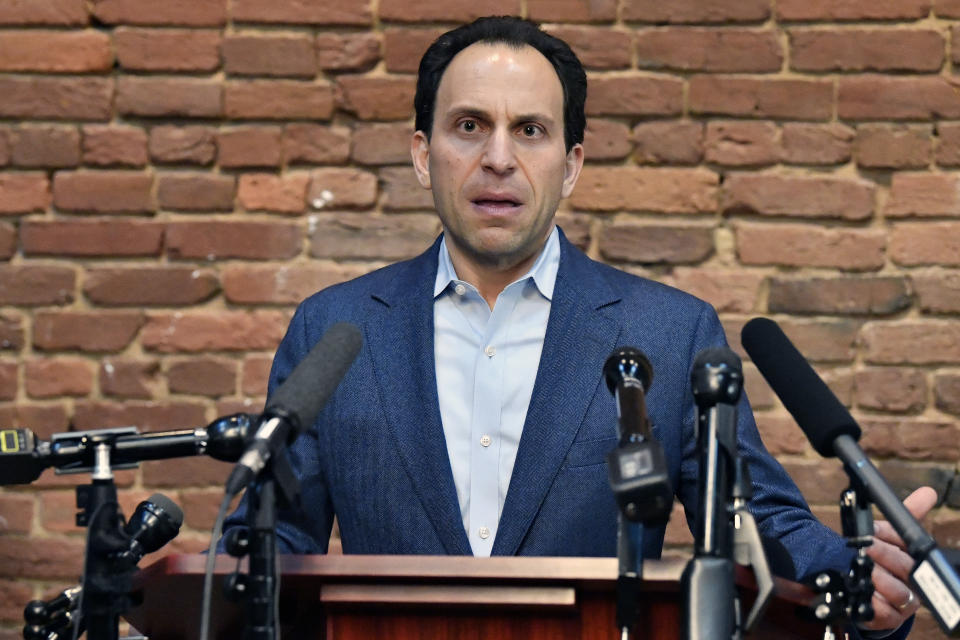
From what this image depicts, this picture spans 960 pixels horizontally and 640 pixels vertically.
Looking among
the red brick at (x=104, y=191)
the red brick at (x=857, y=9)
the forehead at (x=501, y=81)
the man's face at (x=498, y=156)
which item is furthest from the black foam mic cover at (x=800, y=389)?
the red brick at (x=104, y=191)

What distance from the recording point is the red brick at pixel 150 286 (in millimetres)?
2717

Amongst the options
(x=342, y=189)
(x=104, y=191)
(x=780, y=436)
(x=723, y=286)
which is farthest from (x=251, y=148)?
(x=780, y=436)

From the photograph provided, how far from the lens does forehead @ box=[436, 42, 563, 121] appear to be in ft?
7.42

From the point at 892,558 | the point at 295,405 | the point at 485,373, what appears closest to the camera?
the point at 295,405

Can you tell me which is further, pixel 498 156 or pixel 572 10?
pixel 572 10

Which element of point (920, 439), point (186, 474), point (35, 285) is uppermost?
point (35, 285)

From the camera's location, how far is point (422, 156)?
2500 millimetres

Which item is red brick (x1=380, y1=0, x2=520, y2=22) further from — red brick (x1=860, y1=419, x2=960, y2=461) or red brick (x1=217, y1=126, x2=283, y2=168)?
red brick (x1=860, y1=419, x2=960, y2=461)

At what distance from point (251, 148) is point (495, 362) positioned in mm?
849

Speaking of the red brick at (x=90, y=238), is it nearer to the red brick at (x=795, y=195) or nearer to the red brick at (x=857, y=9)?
the red brick at (x=795, y=195)

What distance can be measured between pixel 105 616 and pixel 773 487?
1.06m

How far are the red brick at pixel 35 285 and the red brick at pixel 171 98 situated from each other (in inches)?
14.4

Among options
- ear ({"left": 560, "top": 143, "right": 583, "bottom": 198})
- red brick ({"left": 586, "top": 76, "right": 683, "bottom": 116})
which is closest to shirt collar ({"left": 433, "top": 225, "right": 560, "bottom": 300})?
ear ({"left": 560, "top": 143, "right": 583, "bottom": 198})

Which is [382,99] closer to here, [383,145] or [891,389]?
[383,145]
